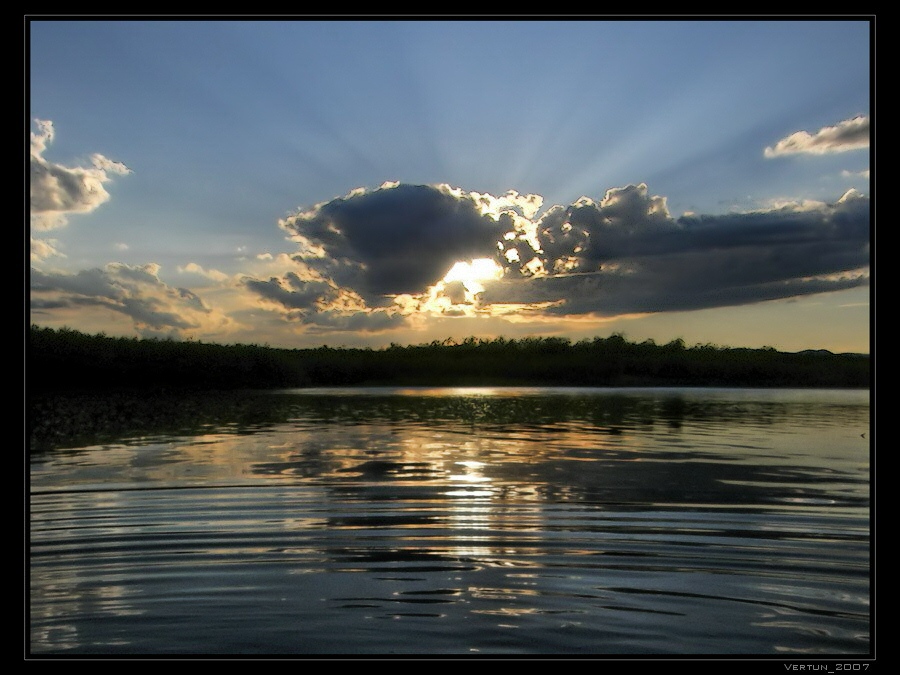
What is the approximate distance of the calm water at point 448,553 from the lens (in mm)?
6727

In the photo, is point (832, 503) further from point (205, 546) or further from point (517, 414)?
point (517, 414)

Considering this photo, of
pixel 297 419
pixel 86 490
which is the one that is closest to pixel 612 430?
pixel 297 419

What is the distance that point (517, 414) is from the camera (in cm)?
3659

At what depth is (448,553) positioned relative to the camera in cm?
935

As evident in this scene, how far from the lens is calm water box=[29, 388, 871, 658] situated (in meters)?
6.73

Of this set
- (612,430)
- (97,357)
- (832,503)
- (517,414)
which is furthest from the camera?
(97,357)

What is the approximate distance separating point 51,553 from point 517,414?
2855 cm

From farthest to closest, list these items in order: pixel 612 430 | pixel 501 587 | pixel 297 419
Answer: pixel 297 419
pixel 612 430
pixel 501 587

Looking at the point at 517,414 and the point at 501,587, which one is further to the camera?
the point at 517,414
